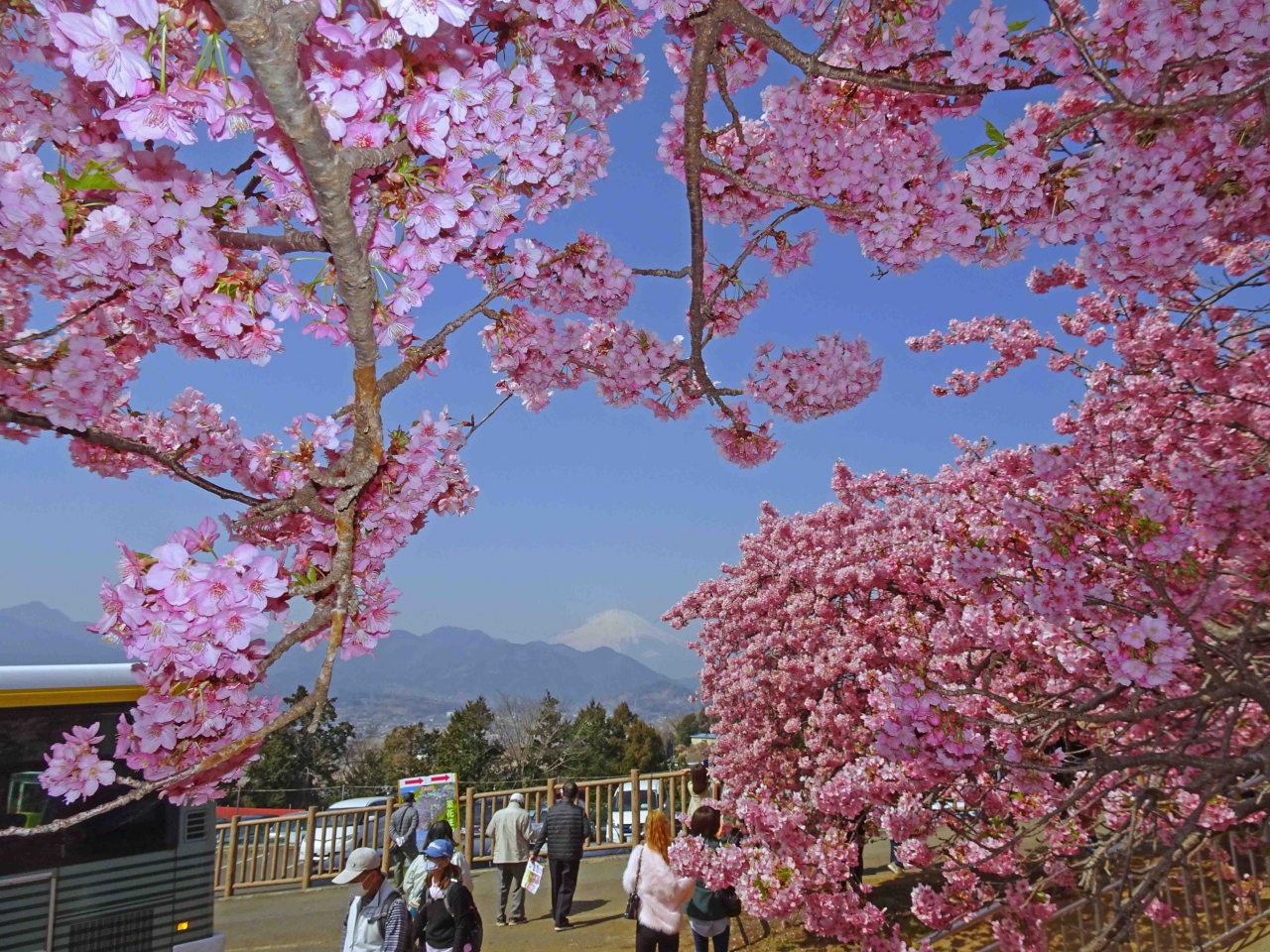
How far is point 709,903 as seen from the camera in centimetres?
543

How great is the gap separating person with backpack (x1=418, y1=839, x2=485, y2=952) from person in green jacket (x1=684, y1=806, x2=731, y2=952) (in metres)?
1.53

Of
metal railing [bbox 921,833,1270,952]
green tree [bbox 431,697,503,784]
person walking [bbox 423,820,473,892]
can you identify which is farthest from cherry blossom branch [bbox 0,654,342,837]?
green tree [bbox 431,697,503,784]

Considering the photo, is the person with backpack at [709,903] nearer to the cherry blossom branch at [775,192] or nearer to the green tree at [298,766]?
the cherry blossom branch at [775,192]

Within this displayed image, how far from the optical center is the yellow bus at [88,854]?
5.47 m

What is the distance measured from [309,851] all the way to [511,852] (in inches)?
204

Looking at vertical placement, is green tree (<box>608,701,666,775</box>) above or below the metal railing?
below

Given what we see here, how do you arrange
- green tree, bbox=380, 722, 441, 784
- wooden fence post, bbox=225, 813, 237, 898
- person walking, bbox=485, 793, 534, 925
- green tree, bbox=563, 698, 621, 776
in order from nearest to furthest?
person walking, bbox=485, 793, 534, 925, wooden fence post, bbox=225, 813, 237, 898, green tree, bbox=380, 722, 441, 784, green tree, bbox=563, 698, 621, 776

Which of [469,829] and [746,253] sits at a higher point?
[746,253]

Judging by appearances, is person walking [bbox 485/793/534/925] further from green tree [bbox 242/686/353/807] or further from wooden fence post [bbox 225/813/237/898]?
green tree [bbox 242/686/353/807]

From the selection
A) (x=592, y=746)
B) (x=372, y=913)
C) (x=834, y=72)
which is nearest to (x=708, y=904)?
(x=372, y=913)

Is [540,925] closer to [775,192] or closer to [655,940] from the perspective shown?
[655,940]

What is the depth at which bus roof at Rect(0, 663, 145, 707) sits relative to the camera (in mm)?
5625

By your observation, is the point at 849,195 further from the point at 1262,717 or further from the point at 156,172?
the point at 1262,717

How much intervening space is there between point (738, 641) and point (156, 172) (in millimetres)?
9828
